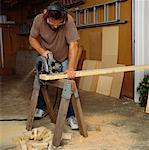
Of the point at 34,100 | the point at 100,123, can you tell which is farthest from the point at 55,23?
the point at 100,123

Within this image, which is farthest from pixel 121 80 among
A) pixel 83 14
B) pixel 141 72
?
pixel 83 14

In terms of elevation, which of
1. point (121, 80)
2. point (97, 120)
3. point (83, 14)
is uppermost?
point (83, 14)

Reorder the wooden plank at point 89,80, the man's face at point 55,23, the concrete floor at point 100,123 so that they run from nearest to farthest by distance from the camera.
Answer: the concrete floor at point 100,123 < the man's face at point 55,23 < the wooden plank at point 89,80

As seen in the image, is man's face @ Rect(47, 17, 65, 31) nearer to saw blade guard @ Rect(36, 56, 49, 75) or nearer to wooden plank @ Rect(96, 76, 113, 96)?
saw blade guard @ Rect(36, 56, 49, 75)

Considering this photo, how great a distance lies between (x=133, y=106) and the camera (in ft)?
11.2

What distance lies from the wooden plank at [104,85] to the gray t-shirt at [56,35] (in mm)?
1567

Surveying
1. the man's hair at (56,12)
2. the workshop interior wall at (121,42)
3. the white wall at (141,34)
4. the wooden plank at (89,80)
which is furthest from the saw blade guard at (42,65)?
the wooden plank at (89,80)

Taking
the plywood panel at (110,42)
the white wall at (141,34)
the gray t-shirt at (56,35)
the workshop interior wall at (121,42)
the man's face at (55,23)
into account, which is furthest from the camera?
the plywood panel at (110,42)

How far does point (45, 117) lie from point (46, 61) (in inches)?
36.5

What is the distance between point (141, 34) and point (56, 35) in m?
1.40

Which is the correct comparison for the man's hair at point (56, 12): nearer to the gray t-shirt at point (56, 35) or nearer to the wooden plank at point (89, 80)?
the gray t-shirt at point (56, 35)

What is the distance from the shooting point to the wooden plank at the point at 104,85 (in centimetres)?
407

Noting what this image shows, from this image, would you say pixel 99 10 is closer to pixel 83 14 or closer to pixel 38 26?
pixel 83 14

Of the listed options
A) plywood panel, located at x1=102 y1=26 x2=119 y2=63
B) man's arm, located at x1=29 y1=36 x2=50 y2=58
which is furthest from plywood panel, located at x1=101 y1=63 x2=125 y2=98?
man's arm, located at x1=29 y1=36 x2=50 y2=58
